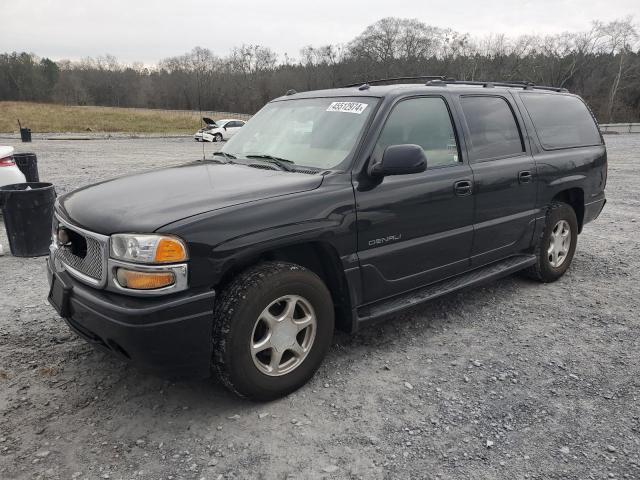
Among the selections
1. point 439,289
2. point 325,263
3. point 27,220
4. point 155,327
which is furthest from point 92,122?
point 155,327

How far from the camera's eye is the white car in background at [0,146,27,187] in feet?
23.0

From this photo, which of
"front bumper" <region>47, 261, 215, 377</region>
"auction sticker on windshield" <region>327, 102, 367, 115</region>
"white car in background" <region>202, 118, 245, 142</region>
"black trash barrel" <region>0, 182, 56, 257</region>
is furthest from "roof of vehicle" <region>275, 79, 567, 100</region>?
"white car in background" <region>202, 118, 245, 142</region>

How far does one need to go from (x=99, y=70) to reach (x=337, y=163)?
3945 inches

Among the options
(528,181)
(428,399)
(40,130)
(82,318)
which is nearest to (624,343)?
(528,181)

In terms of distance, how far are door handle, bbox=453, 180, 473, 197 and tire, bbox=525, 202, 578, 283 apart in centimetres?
137

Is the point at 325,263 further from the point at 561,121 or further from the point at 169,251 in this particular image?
the point at 561,121

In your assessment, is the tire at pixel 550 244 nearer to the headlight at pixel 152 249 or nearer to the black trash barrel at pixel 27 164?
the headlight at pixel 152 249

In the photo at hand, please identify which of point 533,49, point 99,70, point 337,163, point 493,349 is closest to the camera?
point 337,163

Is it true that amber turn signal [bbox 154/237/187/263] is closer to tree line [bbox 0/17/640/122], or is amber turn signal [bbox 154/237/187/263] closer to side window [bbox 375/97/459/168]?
side window [bbox 375/97/459/168]

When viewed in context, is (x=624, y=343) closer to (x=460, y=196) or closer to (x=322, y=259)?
(x=460, y=196)

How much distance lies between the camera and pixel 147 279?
8.10 feet

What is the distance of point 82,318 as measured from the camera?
2721 mm

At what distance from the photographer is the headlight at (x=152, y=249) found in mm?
2459

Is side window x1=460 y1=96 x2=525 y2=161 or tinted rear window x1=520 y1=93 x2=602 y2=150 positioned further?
tinted rear window x1=520 y1=93 x2=602 y2=150
